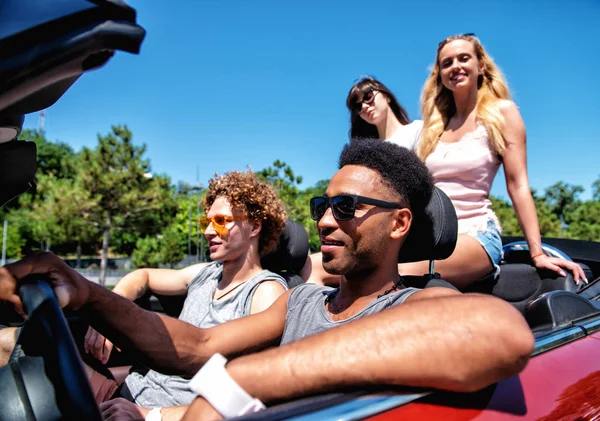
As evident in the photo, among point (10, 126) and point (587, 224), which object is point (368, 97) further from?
point (587, 224)

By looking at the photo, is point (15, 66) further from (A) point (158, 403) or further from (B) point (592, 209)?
(B) point (592, 209)

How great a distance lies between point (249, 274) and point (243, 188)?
504mm

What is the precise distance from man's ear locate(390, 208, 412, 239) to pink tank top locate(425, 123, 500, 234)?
1114mm

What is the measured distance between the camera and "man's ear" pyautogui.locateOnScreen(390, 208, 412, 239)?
74.3 inches

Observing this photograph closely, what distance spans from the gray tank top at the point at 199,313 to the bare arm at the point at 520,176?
57.6 inches

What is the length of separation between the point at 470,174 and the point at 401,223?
126cm

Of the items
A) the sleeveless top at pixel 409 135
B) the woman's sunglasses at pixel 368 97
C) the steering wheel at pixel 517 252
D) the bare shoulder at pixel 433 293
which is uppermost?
the woman's sunglasses at pixel 368 97

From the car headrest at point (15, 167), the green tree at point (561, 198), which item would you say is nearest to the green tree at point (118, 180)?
the car headrest at point (15, 167)

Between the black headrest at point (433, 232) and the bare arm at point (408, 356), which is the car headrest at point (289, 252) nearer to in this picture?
the black headrest at point (433, 232)

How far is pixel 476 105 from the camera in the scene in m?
3.05

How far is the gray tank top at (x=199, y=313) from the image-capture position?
2201 millimetres

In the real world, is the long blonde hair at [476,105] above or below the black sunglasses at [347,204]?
above

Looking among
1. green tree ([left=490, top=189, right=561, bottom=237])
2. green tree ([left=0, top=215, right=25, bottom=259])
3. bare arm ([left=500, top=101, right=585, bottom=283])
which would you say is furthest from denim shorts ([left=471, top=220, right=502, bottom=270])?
green tree ([left=0, top=215, right=25, bottom=259])

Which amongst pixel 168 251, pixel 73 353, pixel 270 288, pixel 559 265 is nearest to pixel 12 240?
pixel 168 251
